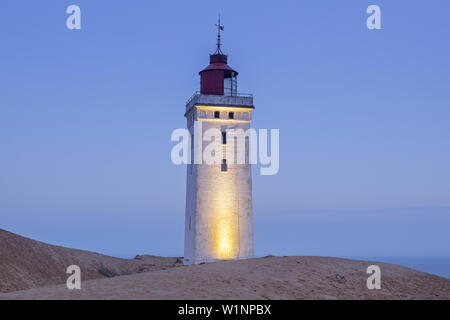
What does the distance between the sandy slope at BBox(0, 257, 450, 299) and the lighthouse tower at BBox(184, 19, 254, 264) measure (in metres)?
7.99

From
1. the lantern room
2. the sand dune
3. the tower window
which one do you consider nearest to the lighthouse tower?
the tower window

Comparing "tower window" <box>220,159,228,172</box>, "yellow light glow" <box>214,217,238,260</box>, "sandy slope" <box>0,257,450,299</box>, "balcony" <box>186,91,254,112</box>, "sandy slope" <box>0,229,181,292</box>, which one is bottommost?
"sandy slope" <box>0,257,450,299</box>

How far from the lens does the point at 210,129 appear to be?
41281mm

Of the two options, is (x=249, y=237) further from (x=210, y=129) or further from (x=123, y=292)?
(x=123, y=292)

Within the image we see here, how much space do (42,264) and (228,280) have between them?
18290mm

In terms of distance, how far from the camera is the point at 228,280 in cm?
2581

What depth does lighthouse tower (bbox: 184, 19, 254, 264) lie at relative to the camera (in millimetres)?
40500

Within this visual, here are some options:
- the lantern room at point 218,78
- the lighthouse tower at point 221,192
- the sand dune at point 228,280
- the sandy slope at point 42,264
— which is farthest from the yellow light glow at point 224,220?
the sandy slope at point 42,264

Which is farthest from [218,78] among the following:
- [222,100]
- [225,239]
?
[225,239]

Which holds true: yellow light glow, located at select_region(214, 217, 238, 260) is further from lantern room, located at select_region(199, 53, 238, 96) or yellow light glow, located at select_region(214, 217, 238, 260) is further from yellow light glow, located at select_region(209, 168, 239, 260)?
lantern room, located at select_region(199, 53, 238, 96)

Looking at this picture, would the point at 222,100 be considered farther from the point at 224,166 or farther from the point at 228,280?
the point at 228,280
